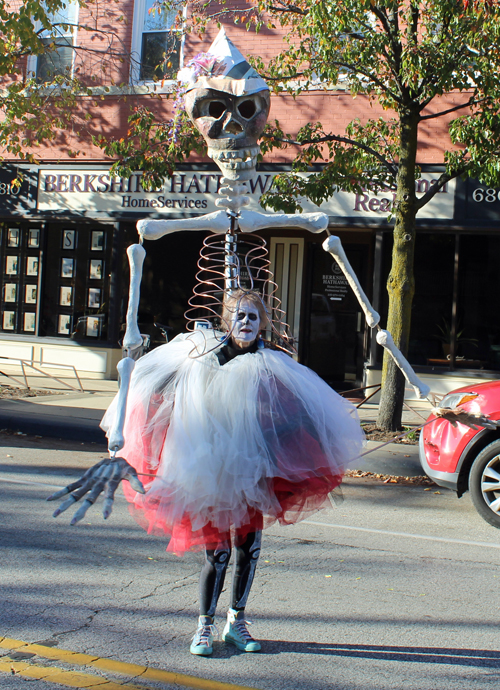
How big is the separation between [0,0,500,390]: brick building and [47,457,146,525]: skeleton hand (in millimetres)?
9404

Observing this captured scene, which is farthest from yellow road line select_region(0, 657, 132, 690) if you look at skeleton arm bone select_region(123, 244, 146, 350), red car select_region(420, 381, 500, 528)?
red car select_region(420, 381, 500, 528)

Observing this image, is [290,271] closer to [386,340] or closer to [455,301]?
[455,301]

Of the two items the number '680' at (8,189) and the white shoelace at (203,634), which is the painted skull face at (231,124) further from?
the number '680' at (8,189)

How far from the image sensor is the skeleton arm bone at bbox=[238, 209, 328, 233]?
A: 3.98 meters

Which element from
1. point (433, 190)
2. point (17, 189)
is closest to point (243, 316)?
point (433, 190)

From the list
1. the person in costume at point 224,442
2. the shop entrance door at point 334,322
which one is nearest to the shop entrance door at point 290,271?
the shop entrance door at point 334,322

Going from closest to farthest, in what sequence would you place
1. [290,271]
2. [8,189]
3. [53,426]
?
[53,426] < [290,271] < [8,189]

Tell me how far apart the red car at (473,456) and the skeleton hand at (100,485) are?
3710mm

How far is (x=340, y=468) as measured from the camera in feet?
11.9

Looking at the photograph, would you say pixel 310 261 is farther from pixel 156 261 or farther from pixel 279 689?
pixel 279 689

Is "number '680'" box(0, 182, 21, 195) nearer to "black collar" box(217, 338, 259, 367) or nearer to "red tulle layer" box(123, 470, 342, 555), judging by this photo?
"black collar" box(217, 338, 259, 367)

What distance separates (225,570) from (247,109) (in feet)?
8.52

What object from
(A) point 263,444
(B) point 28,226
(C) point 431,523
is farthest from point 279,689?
(B) point 28,226

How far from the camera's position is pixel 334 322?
13.4 m
